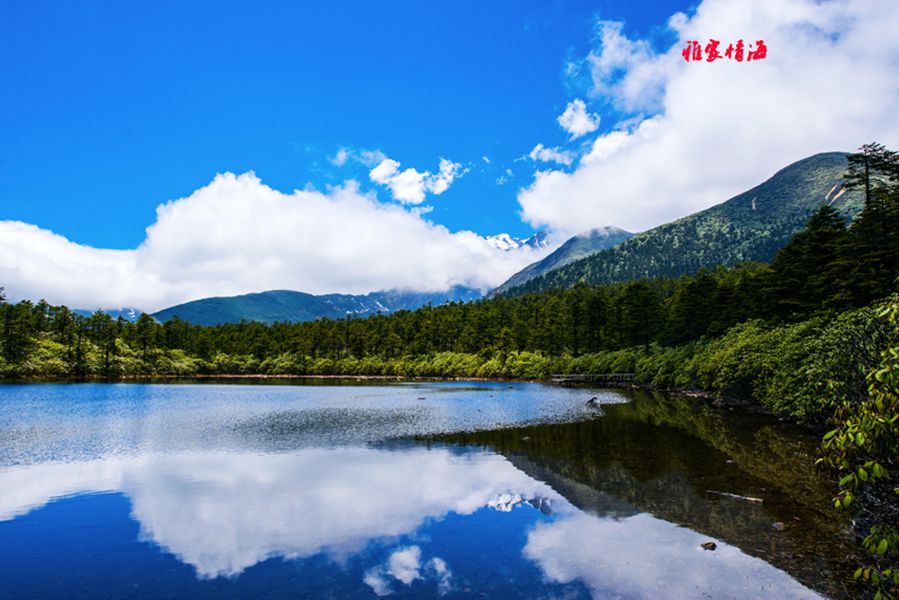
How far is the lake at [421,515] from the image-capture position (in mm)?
13125

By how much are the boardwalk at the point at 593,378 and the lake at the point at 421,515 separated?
2534 inches

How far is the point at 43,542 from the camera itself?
1605cm

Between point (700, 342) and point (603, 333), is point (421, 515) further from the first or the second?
point (603, 333)

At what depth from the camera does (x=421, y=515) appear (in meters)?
18.7

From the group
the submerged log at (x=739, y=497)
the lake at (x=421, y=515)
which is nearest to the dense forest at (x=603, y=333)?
the submerged log at (x=739, y=497)

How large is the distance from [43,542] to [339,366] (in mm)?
147186

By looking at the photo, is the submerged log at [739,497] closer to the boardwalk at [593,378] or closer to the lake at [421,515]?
the lake at [421,515]

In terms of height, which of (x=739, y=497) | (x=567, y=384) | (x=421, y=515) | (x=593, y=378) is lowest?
(x=567, y=384)

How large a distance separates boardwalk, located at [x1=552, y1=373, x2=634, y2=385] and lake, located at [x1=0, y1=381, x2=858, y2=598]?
64.4 m

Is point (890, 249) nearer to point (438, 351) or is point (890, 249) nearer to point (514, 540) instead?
point (514, 540)

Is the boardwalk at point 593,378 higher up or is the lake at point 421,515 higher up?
the lake at point 421,515

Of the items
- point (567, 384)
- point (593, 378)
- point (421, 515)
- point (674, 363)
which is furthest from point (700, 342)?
point (421, 515)

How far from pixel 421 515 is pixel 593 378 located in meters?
95.0

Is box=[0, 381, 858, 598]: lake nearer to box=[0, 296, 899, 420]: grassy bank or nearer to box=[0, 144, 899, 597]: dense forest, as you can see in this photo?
box=[0, 144, 899, 597]: dense forest
